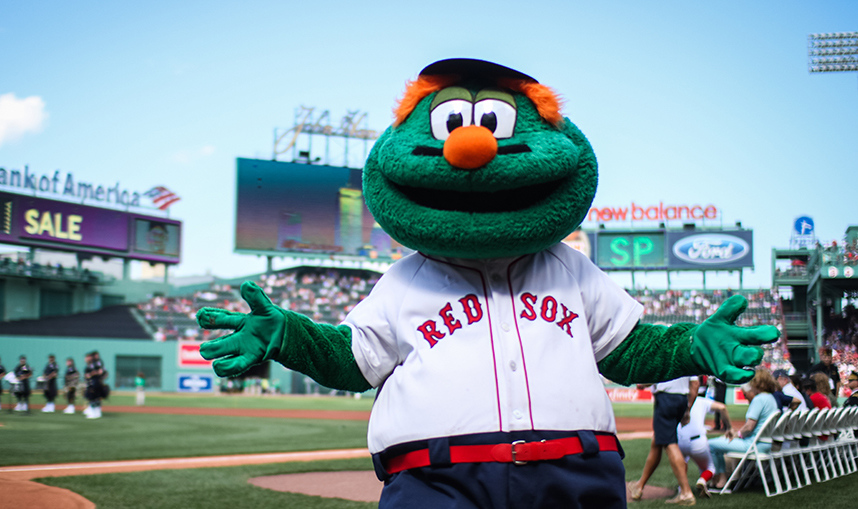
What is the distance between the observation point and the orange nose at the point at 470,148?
7.25 feet

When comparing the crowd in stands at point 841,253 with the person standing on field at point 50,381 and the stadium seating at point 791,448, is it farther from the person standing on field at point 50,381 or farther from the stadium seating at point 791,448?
the person standing on field at point 50,381

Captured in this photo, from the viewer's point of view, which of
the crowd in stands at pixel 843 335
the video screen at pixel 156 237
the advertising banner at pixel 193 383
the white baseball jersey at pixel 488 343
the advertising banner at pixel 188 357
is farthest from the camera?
the video screen at pixel 156 237

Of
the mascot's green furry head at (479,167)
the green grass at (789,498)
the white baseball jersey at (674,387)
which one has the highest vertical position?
the mascot's green furry head at (479,167)

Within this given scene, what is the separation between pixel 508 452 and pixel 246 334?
0.86 meters

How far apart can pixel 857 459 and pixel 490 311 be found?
9.44 metres

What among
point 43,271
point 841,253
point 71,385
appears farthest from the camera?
point 43,271

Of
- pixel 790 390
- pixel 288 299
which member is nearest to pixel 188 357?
pixel 288 299

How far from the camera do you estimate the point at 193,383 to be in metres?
32.5

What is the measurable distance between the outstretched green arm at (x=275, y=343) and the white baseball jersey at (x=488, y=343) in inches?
2.8

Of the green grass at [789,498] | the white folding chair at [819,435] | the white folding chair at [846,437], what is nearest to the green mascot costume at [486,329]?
the green grass at [789,498]

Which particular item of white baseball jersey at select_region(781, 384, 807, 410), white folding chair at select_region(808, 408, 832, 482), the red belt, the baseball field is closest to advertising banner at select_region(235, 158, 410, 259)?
the baseball field

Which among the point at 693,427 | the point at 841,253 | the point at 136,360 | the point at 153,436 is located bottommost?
the point at 136,360

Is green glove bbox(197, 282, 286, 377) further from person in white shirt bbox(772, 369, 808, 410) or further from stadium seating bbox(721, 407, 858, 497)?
person in white shirt bbox(772, 369, 808, 410)

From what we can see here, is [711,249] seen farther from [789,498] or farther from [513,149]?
[513,149]
